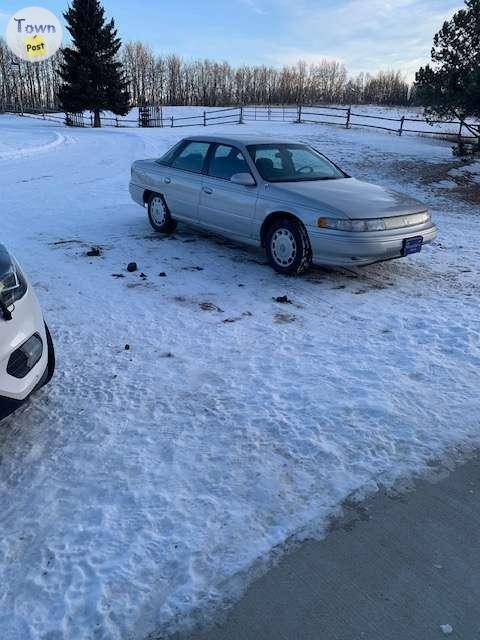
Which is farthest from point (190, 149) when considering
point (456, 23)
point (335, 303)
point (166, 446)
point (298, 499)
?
point (456, 23)

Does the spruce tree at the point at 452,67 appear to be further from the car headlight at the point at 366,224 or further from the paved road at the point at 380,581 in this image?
the paved road at the point at 380,581

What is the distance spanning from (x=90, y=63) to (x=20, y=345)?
4145 centimetres

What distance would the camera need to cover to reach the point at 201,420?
3.29 m

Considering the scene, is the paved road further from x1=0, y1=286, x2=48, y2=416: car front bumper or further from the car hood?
the car hood

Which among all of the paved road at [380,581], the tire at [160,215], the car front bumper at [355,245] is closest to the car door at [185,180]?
the tire at [160,215]

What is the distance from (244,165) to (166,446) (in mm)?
4320

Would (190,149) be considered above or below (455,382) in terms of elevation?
above

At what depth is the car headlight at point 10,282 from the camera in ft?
9.47

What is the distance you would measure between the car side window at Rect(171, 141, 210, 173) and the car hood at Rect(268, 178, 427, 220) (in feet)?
4.58

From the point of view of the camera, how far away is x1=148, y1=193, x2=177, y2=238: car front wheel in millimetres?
7590

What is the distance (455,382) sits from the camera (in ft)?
12.2

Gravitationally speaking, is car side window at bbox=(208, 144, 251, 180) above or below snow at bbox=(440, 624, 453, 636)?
above

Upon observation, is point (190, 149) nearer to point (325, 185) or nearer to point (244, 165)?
point (244, 165)

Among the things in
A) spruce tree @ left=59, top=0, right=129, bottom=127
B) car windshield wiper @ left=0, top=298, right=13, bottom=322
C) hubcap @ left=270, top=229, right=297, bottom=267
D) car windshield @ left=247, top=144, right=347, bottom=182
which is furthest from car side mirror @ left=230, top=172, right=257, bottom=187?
spruce tree @ left=59, top=0, right=129, bottom=127
